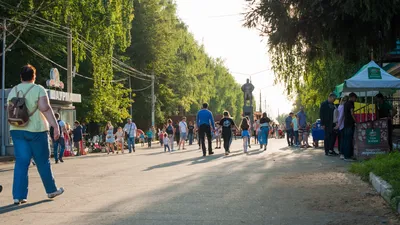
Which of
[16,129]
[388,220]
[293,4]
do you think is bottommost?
[388,220]

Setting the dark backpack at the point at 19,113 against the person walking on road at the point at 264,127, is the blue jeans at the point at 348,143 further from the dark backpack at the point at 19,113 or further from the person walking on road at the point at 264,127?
the dark backpack at the point at 19,113

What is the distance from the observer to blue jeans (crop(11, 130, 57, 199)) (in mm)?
7008

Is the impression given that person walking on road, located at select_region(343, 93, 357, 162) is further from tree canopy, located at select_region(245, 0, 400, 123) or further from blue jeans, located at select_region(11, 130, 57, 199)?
blue jeans, located at select_region(11, 130, 57, 199)

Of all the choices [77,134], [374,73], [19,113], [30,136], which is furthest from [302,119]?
[19,113]

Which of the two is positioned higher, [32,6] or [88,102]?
[32,6]

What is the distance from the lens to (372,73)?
14.5m

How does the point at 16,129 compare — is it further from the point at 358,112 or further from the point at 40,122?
the point at 358,112

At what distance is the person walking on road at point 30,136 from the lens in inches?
277

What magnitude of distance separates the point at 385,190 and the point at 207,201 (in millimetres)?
2539

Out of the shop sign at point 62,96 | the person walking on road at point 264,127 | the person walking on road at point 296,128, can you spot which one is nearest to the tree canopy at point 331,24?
the person walking on road at point 264,127

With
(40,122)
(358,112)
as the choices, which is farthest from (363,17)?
(358,112)

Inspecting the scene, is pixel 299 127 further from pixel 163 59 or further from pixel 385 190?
pixel 163 59

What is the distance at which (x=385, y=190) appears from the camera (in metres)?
7.12

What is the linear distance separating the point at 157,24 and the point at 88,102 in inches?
521
